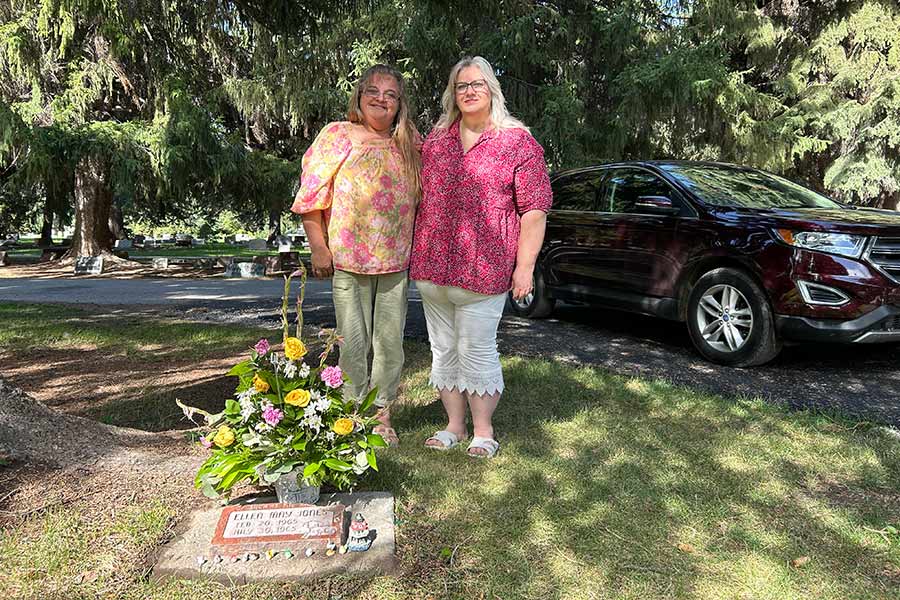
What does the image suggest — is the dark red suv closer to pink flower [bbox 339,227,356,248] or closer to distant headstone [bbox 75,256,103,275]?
pink flower [bbox 339,227,356,248]

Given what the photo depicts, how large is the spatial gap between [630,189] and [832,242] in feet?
6.21

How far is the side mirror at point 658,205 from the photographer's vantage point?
5.71 m

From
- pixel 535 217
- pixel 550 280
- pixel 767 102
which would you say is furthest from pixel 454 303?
pixel 767 102

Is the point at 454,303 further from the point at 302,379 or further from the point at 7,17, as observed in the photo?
the point at 7,17

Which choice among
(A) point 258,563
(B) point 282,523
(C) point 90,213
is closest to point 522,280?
(B) point 282,523

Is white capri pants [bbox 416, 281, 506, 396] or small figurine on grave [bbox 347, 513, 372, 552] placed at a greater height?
white capri pants [bbox 416, 281, 506, 396]

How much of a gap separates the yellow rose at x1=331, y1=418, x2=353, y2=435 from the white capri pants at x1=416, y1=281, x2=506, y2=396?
0.89 meters

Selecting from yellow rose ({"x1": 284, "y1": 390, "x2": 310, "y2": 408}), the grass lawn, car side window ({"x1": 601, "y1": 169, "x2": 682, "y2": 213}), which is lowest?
the grass lawn

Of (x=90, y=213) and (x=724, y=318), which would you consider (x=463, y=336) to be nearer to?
(x=724, y=318)

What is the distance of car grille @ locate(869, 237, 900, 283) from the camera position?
15.5ft

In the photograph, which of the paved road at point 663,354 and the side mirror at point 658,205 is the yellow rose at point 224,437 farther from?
the side mirror at point 658,205

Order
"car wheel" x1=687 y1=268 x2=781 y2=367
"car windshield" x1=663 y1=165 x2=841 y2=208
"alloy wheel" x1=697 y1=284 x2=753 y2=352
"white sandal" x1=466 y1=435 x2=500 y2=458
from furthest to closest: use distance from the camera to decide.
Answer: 1. "car windshield" x1=663 y1=165 x2=841 y2=208
2. "alloy wheel" x1=697 y1=284 x2=753 y2=352
3. "car wheel" x1=687 y1=268 x2=781 y2=367
4. "white sandal" x1=466 y1=435 x2=500 y2=458

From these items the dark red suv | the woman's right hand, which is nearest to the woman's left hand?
the woman's right hand

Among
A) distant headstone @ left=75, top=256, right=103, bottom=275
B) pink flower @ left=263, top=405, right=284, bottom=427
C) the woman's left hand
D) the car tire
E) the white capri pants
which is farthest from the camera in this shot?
distant headstone @ left=75, top=256, right=103, bottom=275
